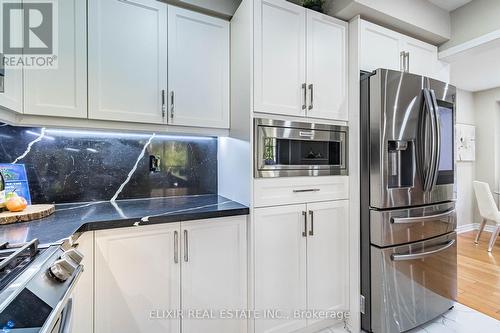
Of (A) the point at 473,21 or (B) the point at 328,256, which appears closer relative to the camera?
(B) the point at 328,256

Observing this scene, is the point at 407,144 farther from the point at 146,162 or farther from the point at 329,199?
the point at 146,162

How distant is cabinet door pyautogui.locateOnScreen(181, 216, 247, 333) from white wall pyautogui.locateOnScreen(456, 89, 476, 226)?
4524 mm

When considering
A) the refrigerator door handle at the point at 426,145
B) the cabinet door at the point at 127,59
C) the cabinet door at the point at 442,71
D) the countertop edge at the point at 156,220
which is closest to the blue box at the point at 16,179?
the cabinet door at the point at 127,59

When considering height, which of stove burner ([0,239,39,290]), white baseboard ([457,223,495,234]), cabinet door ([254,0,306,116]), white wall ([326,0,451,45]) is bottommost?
white baseboard ([457,223,495,234])

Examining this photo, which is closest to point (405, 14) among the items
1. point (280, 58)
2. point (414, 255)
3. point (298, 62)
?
point (298, 62)

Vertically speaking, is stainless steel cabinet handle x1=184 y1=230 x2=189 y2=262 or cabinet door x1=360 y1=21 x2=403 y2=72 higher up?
cabinet door x1=360 y1=21 x2=403 y2=72

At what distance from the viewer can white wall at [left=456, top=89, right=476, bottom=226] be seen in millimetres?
4223

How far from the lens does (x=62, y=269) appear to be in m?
0.78

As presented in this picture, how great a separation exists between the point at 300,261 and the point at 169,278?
881 millimetres

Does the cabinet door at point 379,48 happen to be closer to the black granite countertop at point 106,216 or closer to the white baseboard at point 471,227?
the black granite countertop at point 106,216

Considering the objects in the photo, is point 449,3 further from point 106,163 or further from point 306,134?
point 106,163

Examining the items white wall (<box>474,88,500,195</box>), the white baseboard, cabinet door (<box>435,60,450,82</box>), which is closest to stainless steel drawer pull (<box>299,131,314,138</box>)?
cabinet door (<box>435,60,450,82</box>)

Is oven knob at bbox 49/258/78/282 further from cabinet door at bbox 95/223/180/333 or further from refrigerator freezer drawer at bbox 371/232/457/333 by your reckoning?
refrigerator freezer drawer at bbox 371/232/457/333

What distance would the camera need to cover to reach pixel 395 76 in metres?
1.73
